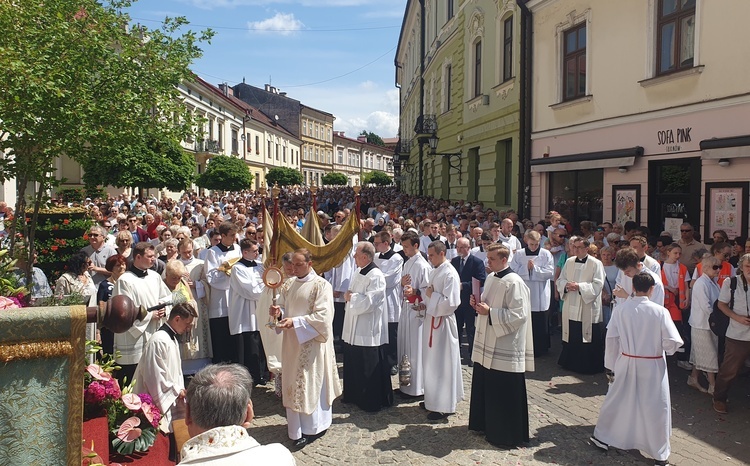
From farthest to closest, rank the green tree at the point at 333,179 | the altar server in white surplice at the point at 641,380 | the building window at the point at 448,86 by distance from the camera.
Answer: the green tree at the point at 333,179 < the building window at the point at 448,86 < the altar server in white surplice at the point at 641,380

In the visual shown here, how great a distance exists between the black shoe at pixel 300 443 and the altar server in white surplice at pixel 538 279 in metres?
4.42

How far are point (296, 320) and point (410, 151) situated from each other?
33.5 meters

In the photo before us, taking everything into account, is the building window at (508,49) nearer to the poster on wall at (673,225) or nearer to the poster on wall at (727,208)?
the poster on wall at (673,225)

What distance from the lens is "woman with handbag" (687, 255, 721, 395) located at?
6.59 meters

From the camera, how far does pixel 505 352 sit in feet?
17.7

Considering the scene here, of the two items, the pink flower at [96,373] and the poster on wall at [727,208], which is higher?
the poster on wall at [727,208]

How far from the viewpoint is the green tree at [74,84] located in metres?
5.97

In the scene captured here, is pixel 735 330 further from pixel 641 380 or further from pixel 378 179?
pixel 378 179

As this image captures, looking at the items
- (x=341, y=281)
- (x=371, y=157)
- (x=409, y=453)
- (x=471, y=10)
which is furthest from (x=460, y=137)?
(x=371, y=157)

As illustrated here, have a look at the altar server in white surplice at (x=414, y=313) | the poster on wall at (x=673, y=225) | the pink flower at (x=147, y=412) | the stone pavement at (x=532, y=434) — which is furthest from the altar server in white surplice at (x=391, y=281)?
the poster on wall at (x=673, y=225)

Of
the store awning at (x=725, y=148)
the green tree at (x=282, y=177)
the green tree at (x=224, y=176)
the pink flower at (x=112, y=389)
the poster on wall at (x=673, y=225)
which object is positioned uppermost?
the green tree at (x=282, y=177)

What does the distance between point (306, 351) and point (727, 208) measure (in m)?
7.81

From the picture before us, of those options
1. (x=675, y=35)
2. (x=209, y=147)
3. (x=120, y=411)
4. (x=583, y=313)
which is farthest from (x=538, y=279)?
(x=209, y=147)

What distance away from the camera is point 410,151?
38062mm
